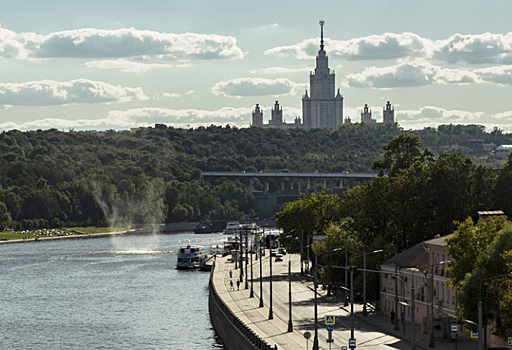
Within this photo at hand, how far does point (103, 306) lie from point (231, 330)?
40.7 metres

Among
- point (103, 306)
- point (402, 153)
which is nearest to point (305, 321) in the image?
point (103, 306)

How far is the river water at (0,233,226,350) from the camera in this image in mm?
100356

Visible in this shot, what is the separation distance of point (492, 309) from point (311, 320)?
26.0 metres

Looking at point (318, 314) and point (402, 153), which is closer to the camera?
point (318, 314)

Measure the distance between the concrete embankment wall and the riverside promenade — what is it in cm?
91

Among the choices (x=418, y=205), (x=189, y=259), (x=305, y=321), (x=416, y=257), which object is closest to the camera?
(x=305, y=321)

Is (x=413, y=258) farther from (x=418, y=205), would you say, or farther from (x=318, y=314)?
(x=418, y=205)

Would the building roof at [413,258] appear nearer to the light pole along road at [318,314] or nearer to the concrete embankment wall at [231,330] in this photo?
the light pole along road at [318,314]

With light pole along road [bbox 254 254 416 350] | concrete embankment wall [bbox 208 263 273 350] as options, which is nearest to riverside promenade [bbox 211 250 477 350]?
light pole along road [bbox 254 254 416 350]

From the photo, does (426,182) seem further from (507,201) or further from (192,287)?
(192,287)

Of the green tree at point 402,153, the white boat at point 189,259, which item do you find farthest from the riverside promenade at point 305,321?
the white boat at point 189,259

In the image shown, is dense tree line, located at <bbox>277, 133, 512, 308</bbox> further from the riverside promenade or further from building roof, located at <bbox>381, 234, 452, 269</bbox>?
building roof, located at <bbox>381, 234, 452, 269</bbox>

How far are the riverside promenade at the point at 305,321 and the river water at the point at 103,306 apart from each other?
417 cm

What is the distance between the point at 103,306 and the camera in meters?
128
